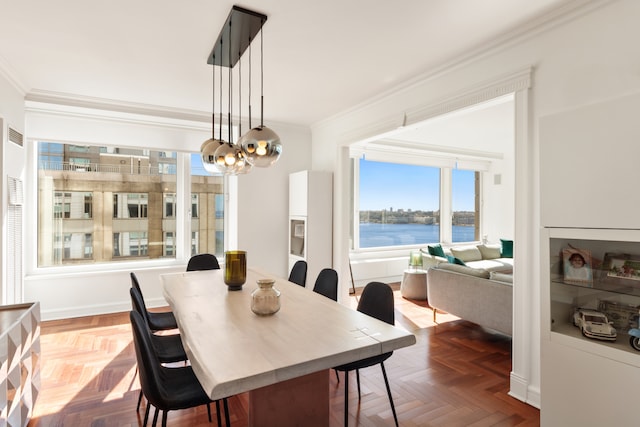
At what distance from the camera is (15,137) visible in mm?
3543

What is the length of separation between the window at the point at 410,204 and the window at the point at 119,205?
2600 millimetres

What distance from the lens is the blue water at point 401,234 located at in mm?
6535

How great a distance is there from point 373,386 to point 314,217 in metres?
2.38

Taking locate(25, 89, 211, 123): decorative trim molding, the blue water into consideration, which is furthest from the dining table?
the blue water

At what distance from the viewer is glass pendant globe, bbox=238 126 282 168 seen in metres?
2.27

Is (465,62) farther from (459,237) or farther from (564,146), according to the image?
(459,237)

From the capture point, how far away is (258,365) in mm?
1323

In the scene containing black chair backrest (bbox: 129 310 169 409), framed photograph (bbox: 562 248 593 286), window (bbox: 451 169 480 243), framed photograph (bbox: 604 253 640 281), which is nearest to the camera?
black chair backrest (bbox: 129 310 169 409)

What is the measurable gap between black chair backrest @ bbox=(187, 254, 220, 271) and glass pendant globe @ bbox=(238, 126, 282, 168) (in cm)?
183

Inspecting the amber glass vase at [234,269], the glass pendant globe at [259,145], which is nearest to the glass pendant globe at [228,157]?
the glass pendant globe at [259,145]

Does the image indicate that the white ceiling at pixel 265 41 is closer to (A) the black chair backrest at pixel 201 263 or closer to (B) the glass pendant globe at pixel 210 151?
(B) the glass pendant globe at pixel 210 151

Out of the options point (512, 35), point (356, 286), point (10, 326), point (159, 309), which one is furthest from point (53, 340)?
point (512, 35)

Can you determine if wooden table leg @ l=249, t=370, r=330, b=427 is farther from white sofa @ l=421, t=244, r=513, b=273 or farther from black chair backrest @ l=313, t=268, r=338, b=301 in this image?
white sofa @ l=421, t=244, r=513, b=273

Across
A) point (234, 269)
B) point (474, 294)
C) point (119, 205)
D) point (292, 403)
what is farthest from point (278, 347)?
point (119, 205)
